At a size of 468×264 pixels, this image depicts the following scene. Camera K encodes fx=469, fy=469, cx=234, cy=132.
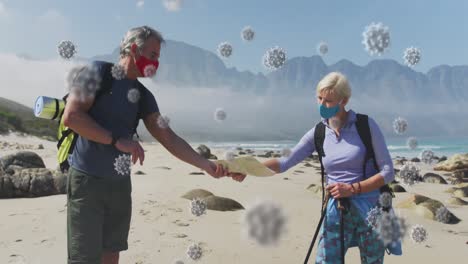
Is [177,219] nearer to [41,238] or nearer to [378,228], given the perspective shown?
[41,238]

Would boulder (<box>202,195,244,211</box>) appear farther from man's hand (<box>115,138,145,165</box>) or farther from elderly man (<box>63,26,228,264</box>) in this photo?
man's hand (<box>115,138,145,165</box>)

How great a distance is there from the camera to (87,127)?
3.54m

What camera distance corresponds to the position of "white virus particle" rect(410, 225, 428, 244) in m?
8.62

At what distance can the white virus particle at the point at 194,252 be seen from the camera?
7402 millimetres

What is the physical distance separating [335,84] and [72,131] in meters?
2.25

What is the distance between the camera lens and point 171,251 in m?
7.34

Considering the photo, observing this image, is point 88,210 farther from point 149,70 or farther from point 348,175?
point 348,175

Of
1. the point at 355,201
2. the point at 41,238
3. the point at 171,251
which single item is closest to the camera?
the point at 355,201

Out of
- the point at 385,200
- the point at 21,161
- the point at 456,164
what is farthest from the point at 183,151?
the point at 456,164

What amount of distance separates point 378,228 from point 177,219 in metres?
5.77

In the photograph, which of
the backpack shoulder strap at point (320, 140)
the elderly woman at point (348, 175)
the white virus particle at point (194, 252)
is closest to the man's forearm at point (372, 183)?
the elderly woman at point (348, 175)

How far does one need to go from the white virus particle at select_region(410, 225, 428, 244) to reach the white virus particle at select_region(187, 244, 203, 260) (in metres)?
4.02

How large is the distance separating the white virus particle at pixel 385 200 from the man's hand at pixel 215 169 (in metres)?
1.43

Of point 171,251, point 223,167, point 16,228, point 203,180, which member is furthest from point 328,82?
point 203,180
